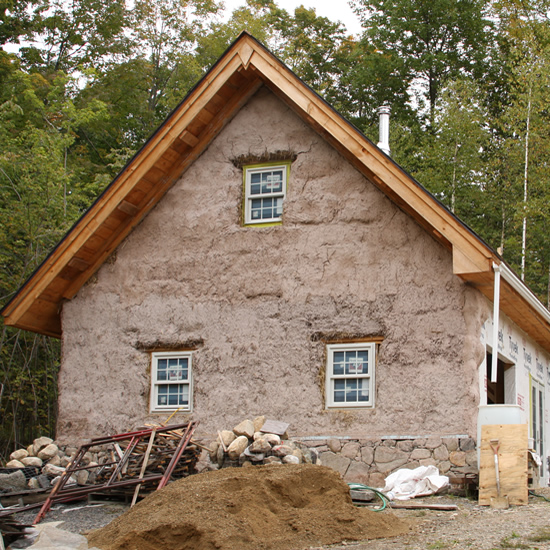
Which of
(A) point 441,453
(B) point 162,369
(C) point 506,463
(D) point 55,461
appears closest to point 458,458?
(A) point 441,453

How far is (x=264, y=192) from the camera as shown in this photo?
1458 centimetres

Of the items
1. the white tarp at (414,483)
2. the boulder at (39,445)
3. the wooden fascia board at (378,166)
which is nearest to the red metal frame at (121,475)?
the boulder at (39,445)

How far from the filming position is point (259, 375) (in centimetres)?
1369

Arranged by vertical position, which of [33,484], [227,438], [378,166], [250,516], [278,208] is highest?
[378,166]

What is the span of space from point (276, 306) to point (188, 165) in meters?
3.09

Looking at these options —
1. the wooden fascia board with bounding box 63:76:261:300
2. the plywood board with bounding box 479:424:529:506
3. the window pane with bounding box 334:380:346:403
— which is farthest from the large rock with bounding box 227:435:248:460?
the wooden fascia board with bounding box 63:76:261:300

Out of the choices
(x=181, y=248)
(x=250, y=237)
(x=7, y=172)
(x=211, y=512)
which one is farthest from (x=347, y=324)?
(x=7, y=172)

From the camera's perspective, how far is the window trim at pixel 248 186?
14.4 metres

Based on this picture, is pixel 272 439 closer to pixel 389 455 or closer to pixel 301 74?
pixel 389 455

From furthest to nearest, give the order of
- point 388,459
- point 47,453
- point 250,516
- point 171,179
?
point 171,179
point 47,453
point 388,459
point 250,516

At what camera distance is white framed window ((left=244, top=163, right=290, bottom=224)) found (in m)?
14.5

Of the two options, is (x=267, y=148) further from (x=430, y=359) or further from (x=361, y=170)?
(x=430, y=359)

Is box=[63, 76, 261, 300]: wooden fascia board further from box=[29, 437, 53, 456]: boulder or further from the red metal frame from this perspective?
the red metal frame

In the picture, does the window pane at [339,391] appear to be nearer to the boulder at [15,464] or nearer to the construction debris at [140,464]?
the construction debris at [140,464]
